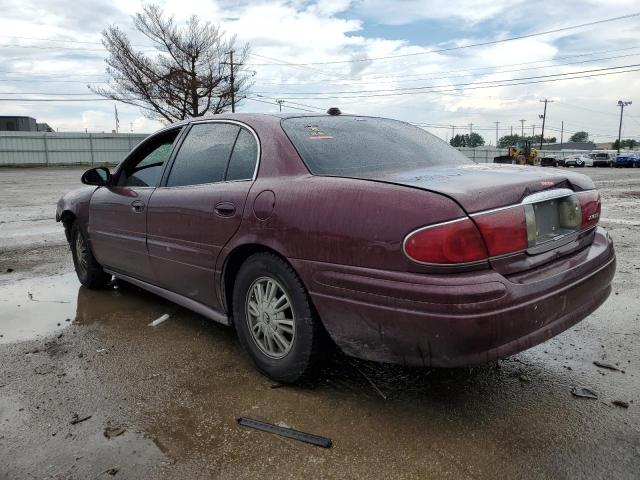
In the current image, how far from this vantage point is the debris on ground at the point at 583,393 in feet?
9.09

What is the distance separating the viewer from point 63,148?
130 ft

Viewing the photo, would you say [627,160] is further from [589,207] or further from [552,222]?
[552,222]

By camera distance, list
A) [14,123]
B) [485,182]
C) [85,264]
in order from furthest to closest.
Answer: [14,123], [85,264], [485,182]

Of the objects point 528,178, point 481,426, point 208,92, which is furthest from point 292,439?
point 208,92

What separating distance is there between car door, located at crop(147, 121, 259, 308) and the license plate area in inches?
58.8

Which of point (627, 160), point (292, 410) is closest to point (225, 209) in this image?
point (292, 410)

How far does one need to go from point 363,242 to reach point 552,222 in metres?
0.97

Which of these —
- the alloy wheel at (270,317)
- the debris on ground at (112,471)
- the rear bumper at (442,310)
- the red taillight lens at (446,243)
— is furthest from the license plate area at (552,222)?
the debris on ground at (112,471)

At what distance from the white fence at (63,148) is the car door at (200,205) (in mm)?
34831

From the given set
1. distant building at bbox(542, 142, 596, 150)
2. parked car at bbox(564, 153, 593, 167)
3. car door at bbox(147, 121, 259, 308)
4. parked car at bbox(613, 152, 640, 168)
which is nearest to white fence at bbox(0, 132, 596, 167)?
parked car at bbox(613, 152, 640, 168)

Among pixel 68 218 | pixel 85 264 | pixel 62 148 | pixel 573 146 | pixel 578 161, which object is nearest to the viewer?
pixel 85 264

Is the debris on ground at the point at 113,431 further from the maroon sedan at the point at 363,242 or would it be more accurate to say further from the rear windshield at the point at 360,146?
the rear windshield at the point at 360,146

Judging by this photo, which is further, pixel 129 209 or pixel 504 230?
pixel 129 209

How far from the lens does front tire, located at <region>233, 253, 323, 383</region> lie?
2.66 metres
